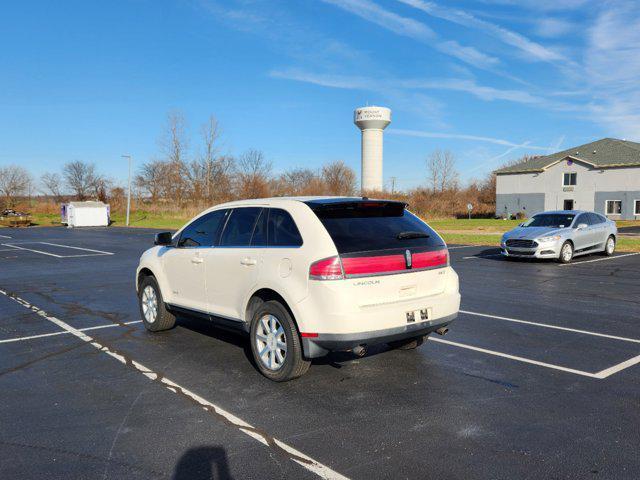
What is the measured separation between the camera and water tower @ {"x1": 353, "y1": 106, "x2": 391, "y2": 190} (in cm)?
9781

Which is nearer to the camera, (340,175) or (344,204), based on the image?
(344,204)

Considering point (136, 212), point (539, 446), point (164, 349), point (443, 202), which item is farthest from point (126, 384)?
point (136, 212)

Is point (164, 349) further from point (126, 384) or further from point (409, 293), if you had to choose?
point (409, 293)

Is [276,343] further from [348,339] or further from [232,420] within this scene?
[232,420]

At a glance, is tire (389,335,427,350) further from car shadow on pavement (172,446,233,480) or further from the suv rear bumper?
car shadow on pavement (172,446,233,480)

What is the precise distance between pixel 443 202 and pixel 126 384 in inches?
2326

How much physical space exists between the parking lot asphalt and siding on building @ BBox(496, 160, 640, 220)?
173ft

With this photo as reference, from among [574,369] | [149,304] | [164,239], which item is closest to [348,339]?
[574,369]

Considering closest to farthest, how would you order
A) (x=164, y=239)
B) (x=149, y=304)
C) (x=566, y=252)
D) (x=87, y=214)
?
(x=164, y=239) < (x=149, y=304) < (x=566, y=252) < (x=87, y=214)

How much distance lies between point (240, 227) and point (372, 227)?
5.14 feet

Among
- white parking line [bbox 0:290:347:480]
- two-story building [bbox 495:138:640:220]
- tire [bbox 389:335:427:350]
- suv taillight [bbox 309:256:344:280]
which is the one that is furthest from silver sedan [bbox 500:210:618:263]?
two-story building [bbox 495:138:640:220]

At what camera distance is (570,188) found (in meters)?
57.8

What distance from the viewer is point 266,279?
5.10 m

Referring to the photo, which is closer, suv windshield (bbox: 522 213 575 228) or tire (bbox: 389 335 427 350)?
tire (bbox: 389 335 427 350)
